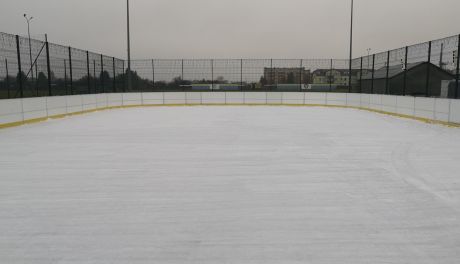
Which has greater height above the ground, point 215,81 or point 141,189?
point 215,81

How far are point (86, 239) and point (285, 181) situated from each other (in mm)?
3072

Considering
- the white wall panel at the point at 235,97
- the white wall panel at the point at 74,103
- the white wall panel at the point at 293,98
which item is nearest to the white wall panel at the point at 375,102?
the white wall panel at the point at 293,98

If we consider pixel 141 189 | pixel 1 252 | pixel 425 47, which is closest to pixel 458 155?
pixel 141 189

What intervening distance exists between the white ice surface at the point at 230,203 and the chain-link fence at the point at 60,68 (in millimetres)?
8642

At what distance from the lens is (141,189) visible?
4969mm

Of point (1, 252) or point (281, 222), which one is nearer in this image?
point (1, 252)

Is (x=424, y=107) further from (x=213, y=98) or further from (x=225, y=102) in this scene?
(x=213, y=98)

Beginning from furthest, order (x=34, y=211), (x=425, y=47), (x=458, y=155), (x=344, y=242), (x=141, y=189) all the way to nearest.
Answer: (x=425, y=47), (x=458, y=155), (x=141, y=189), (x=34, y=211), (x=344, y=242)

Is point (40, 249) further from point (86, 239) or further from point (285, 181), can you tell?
point (285, 181)

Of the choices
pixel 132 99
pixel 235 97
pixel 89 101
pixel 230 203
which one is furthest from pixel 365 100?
pixel 230 203

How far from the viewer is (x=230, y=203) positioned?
14.3ft

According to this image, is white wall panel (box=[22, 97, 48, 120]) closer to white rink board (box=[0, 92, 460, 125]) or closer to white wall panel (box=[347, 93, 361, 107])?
white rink board (box=[0, 92, 460, 125])

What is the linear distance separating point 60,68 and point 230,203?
18.9 meters

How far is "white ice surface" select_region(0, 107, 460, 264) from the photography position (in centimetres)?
310
